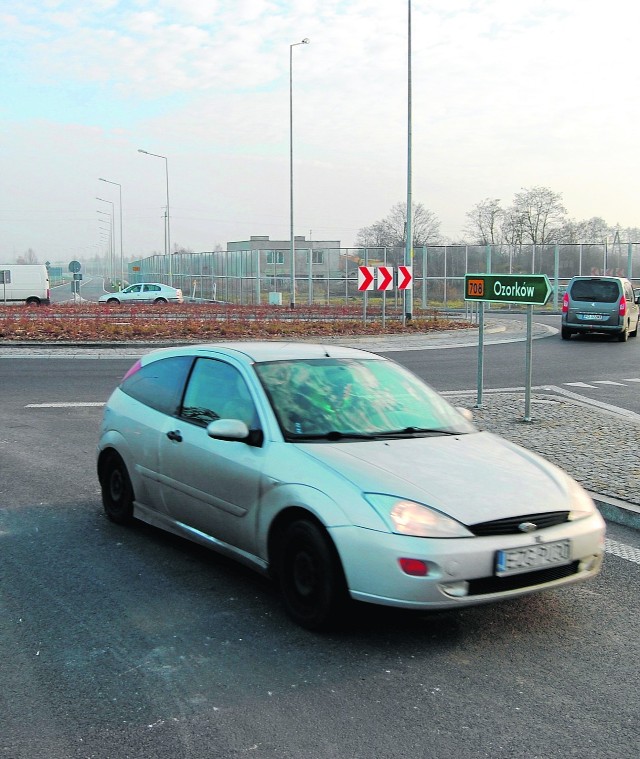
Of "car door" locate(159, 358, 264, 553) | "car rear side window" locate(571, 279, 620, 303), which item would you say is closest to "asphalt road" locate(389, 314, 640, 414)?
"car rear side window" locate(571, 279, 620, 303)

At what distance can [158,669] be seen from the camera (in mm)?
4191

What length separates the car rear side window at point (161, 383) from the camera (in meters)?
6.27

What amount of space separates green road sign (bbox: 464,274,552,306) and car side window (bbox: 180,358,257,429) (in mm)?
4770

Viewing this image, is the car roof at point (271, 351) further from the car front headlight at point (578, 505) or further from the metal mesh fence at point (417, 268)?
the metal mesh fence at point (417, 268)

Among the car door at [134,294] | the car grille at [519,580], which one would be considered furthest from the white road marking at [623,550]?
the car door at [134,294]

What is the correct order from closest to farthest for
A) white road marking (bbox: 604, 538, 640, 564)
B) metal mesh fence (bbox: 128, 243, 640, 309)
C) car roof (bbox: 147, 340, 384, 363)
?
car roof (bbox: 147, 340, 384, 363)
white road marking (bbox: 604, 538, 640, 564)
metal mesh fence (bbox: 128, 243, 640, 309)

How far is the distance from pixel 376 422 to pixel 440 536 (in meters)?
1.24

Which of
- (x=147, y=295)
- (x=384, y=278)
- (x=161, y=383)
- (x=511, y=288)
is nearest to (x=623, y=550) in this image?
(x=161, y=383)

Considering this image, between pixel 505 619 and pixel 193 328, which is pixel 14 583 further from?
pixel 193 328

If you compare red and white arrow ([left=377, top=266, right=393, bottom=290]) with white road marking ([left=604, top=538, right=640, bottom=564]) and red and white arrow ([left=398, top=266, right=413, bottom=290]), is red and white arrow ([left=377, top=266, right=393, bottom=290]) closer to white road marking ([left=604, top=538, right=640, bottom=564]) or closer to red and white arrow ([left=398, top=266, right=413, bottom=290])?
red and white arrow ([left=398, top=266, right=413, bottom=290])

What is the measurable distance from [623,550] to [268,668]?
3060 millimetres

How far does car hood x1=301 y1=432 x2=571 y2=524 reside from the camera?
457 centimetres

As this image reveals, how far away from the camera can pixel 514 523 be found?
14.9 feet

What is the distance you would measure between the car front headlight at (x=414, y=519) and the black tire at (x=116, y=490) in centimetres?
265
